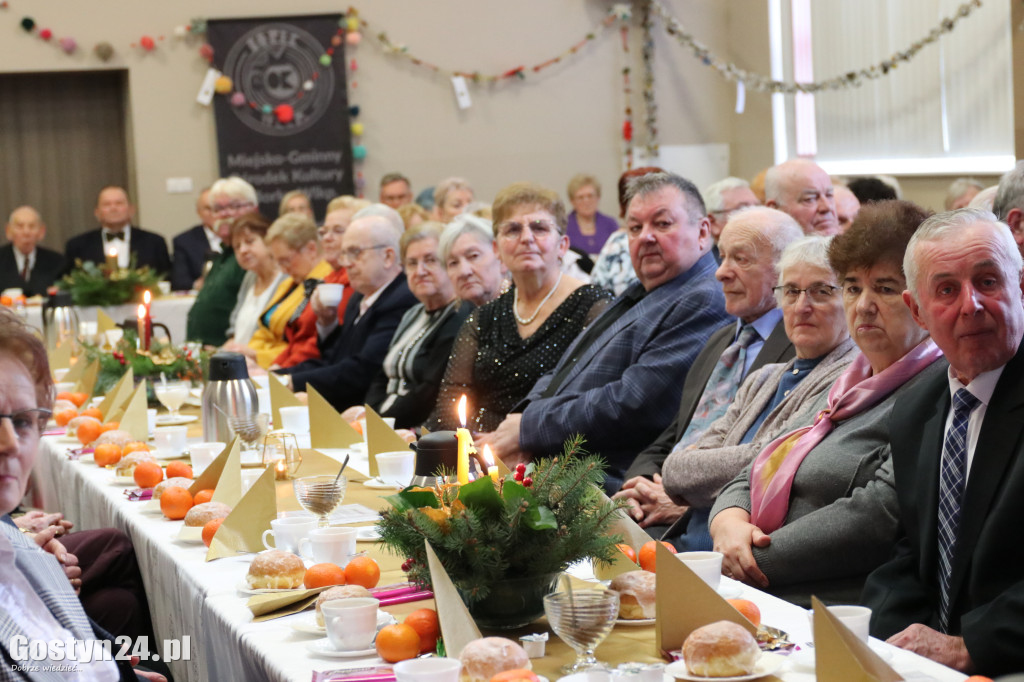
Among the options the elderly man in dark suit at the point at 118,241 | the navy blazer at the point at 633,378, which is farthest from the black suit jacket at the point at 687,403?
the elderly man in dark suit at the point at 118,241

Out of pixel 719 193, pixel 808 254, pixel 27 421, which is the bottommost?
pixel 27 421

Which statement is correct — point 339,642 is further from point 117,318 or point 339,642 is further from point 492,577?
point 117,318

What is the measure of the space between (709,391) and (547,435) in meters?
0.56

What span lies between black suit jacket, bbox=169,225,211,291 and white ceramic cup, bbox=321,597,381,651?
7.87 metres

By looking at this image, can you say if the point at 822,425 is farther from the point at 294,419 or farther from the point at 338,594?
the point at 294,419

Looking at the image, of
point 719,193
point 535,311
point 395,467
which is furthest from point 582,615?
point 719,193

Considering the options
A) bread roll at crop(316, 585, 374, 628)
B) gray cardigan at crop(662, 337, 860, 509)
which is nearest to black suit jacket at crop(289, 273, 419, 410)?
gray cardigan at crop(662, 337, 860, 509)

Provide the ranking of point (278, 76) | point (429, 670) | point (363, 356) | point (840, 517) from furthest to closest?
point (278, 76), point (363, 356), point (840, 517), point (429, 670)

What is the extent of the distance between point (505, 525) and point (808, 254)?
1358mm

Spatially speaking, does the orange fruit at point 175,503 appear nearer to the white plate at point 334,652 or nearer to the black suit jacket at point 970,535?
the white plate at point 334,652

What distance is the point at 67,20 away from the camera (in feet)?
31.6

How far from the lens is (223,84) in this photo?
981 centimetres

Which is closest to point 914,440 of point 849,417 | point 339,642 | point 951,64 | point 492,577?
point 849,417

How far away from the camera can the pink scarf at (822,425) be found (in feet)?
7.58
